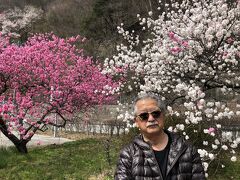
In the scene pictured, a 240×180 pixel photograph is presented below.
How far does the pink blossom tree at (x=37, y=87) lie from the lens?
12.2 m

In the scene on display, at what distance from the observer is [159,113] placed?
2.90 meters

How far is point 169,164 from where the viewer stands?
274cm

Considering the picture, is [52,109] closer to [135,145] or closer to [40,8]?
[135,145]

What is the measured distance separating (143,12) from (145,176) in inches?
990

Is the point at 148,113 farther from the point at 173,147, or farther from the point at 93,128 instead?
the point at 93,128

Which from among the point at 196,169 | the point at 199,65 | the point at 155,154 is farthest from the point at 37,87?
the point at 196,169

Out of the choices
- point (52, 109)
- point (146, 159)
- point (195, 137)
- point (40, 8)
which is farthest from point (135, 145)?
point (40, 8)

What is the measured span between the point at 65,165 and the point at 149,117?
24.8ft

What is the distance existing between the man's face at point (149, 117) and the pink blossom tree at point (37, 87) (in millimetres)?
8770

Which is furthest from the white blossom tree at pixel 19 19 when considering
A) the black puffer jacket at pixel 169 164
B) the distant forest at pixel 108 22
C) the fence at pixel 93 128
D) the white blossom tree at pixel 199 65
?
the black puffer jacket at pixel 169 164

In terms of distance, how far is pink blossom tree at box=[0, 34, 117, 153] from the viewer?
12.2 meters

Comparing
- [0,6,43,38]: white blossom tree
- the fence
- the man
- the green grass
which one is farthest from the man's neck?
[0,6,43,38]: white blossom tree

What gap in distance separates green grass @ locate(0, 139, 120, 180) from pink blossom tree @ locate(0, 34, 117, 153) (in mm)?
941

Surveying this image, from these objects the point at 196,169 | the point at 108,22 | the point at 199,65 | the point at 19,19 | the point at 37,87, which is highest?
the point at 19,19
